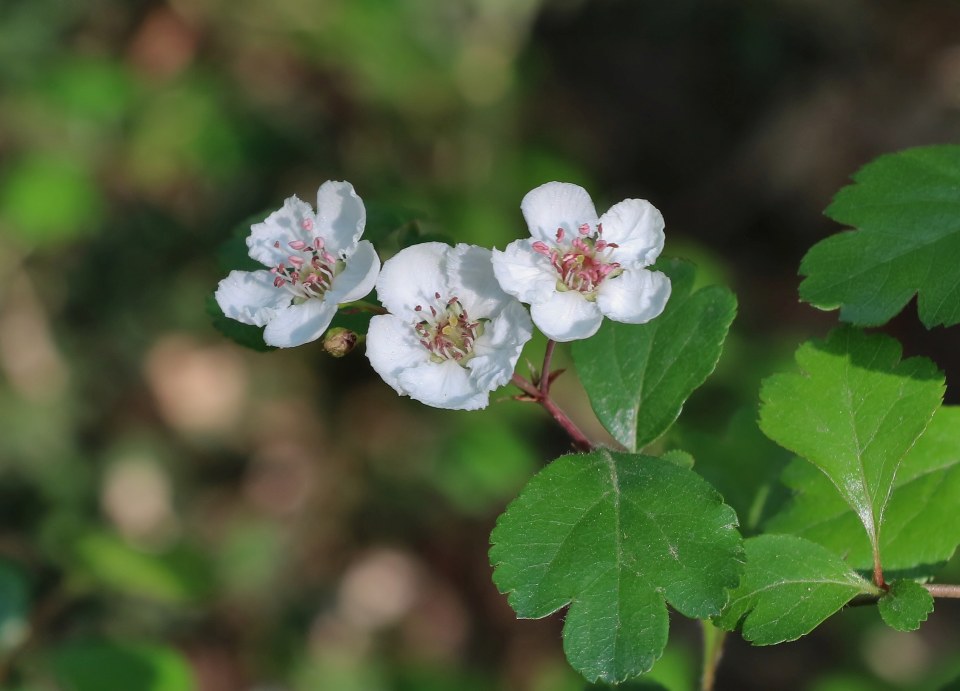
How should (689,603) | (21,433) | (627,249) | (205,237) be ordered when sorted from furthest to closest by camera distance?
(205,237)
(21,433)
(627,249)
(689,603)

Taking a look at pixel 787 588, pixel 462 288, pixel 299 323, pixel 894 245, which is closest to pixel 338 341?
pixel 299 323

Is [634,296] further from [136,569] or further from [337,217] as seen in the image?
[136,569]

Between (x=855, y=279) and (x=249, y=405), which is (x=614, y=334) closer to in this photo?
(x=855, y=279)

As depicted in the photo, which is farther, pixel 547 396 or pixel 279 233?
pixel 279 233

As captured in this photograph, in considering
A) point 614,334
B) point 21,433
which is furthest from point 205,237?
point 614,334

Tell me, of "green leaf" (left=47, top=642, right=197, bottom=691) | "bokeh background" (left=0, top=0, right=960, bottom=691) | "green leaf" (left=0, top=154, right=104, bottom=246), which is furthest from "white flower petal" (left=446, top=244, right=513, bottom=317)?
"green leaf" (left=0, top=154, right=104, bottom=246)
